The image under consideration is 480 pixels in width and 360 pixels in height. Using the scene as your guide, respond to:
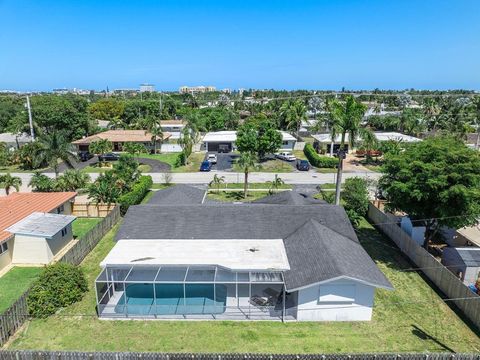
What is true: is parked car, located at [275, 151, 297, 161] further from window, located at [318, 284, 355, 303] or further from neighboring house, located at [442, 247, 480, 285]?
window, located at [318, 284, 355, 303]

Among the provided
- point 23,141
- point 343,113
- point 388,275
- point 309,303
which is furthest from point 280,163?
point 23,141

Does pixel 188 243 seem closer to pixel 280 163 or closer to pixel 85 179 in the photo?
pixel 85 179

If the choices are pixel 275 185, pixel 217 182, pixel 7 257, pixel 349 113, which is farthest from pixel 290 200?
pixel 7 257

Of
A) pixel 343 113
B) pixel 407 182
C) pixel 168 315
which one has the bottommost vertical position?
pixel 168 315

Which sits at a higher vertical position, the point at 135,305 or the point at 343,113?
the point at 343,113

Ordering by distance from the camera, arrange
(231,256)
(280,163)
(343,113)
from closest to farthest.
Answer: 1. (231,256)
2. (343,113)
3. (280,163)

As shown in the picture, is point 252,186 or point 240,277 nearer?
point 240,277

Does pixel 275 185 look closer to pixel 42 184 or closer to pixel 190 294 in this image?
pixel 190 294

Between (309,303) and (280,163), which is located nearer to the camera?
(309,303)
